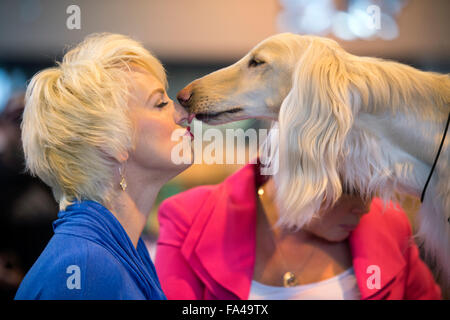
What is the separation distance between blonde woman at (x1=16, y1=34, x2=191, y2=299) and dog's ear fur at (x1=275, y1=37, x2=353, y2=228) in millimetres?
254

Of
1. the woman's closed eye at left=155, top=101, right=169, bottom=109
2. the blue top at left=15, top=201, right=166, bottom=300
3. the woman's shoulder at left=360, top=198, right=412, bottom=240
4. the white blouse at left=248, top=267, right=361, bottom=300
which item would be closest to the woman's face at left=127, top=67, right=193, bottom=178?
the woman's closed eye at left=155, top=101, right=169, bottom=109

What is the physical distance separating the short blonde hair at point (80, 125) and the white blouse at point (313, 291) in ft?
1.55

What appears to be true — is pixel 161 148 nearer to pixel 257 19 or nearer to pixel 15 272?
pixel 257 19

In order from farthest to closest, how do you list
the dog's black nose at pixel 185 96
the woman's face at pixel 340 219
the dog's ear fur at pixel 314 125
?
the woman's face at pixel 340 219
the dog's black nose at pixel 185 96
the dog's ear fur at pixel 314 125

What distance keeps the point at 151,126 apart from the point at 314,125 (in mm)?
357

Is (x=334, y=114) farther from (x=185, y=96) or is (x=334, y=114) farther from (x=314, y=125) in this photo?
(x=185, y=96)

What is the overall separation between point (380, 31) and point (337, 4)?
128 millimetres

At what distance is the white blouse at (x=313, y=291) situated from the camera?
118 cm

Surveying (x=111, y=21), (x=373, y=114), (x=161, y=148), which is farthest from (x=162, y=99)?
(x=373, y=114)

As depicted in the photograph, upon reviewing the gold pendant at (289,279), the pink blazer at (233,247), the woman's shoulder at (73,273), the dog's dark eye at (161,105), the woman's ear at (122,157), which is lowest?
the gold pendant at (289,279)

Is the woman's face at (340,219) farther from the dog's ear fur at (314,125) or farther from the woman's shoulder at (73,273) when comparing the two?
the woman's shoulder at (73,273)

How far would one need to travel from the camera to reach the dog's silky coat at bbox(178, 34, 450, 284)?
99 cm

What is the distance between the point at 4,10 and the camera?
1156mm

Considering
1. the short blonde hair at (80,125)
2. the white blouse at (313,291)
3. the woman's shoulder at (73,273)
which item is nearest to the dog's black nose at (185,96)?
the short blonde hair at (80,125)
